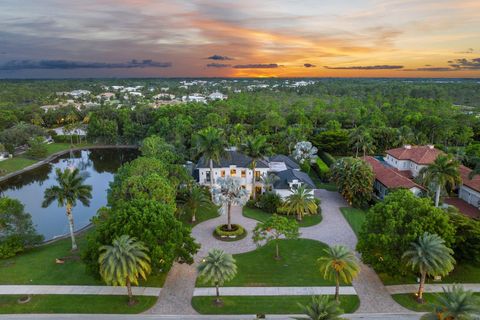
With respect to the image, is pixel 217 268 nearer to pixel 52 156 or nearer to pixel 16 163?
pixel 16 163

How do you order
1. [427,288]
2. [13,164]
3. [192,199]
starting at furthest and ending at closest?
[13,164] → [192,199] → [427,288]

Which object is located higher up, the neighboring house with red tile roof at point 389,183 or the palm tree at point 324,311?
the palm tree at point 324,311

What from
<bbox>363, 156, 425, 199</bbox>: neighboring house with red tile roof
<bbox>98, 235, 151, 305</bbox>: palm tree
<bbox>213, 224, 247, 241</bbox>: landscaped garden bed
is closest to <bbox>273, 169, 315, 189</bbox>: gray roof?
<bbox>213, 224, 247, 241</bbox>: landscaped garden bed

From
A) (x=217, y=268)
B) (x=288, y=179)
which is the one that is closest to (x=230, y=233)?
(x=288, y=179)

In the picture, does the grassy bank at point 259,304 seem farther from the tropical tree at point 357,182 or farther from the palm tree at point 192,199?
the tropical tree at point 357,182

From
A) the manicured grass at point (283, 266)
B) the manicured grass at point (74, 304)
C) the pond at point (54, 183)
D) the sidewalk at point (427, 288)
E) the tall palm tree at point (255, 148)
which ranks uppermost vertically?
the tall palm tree at point (255, 148)

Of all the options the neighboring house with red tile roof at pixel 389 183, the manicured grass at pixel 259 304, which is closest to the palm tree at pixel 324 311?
the manicured grass at pixel 259 304

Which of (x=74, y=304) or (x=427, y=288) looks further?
(x=427, y=288)
